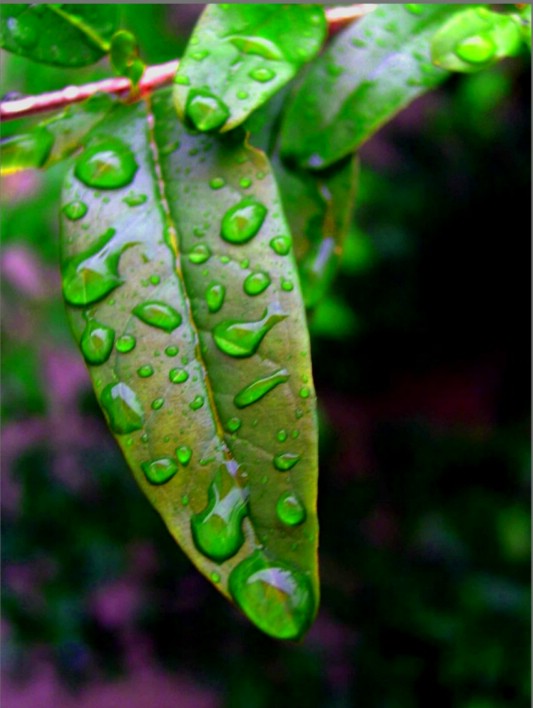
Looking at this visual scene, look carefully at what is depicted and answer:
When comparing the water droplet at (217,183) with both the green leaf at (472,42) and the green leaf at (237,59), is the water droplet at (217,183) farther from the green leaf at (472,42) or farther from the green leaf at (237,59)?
the green leaf at (472,42)

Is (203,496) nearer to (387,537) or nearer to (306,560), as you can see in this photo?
(306,560)

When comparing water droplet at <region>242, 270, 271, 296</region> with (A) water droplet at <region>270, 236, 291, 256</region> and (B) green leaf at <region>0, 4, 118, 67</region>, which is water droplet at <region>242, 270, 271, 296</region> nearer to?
(A) water droplet at <region>270, 236, 291, 256</region>

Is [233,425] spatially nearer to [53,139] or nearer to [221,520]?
[221,520]

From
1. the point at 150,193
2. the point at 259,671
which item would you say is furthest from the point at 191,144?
the point at 259,671

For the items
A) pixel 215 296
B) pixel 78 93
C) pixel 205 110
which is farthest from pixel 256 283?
pixel 78 93

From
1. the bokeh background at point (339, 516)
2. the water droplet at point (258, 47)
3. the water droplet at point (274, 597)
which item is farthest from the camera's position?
the bokeh background at point (339, 516)

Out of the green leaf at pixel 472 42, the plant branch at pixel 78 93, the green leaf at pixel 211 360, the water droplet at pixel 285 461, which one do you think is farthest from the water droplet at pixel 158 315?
the green leaf at pixel 472 42
